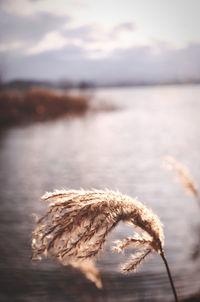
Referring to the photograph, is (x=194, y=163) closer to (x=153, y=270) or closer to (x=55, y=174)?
(x=55, y=174)

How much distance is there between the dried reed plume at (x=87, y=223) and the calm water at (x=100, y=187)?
218 cm

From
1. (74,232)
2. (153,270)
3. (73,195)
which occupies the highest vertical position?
(73,195)

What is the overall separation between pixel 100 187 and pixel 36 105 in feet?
48.6

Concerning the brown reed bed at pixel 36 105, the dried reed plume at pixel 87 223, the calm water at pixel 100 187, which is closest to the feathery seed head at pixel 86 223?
the dried reed plume at pixel 87 223

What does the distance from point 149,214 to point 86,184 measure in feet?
22.7

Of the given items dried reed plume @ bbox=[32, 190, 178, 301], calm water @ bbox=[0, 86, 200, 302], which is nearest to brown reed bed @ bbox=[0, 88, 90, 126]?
calm water @ bbox=[0, 86, 200, 302]

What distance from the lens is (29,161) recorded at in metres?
11.1

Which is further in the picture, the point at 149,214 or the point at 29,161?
the point at 29,161

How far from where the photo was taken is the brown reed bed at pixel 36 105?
66.3 feet

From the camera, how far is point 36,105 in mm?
21922

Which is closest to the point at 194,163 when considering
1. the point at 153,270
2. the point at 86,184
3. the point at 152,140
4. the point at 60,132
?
the point at 86,184

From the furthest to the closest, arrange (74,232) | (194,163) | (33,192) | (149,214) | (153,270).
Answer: (194,163)
(33,192)
(153,270)
(149,214)
(74,232)

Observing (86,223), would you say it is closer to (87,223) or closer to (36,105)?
(87,223)

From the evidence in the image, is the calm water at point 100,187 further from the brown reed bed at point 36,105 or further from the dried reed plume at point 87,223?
the dried reed plume at point 87,223
